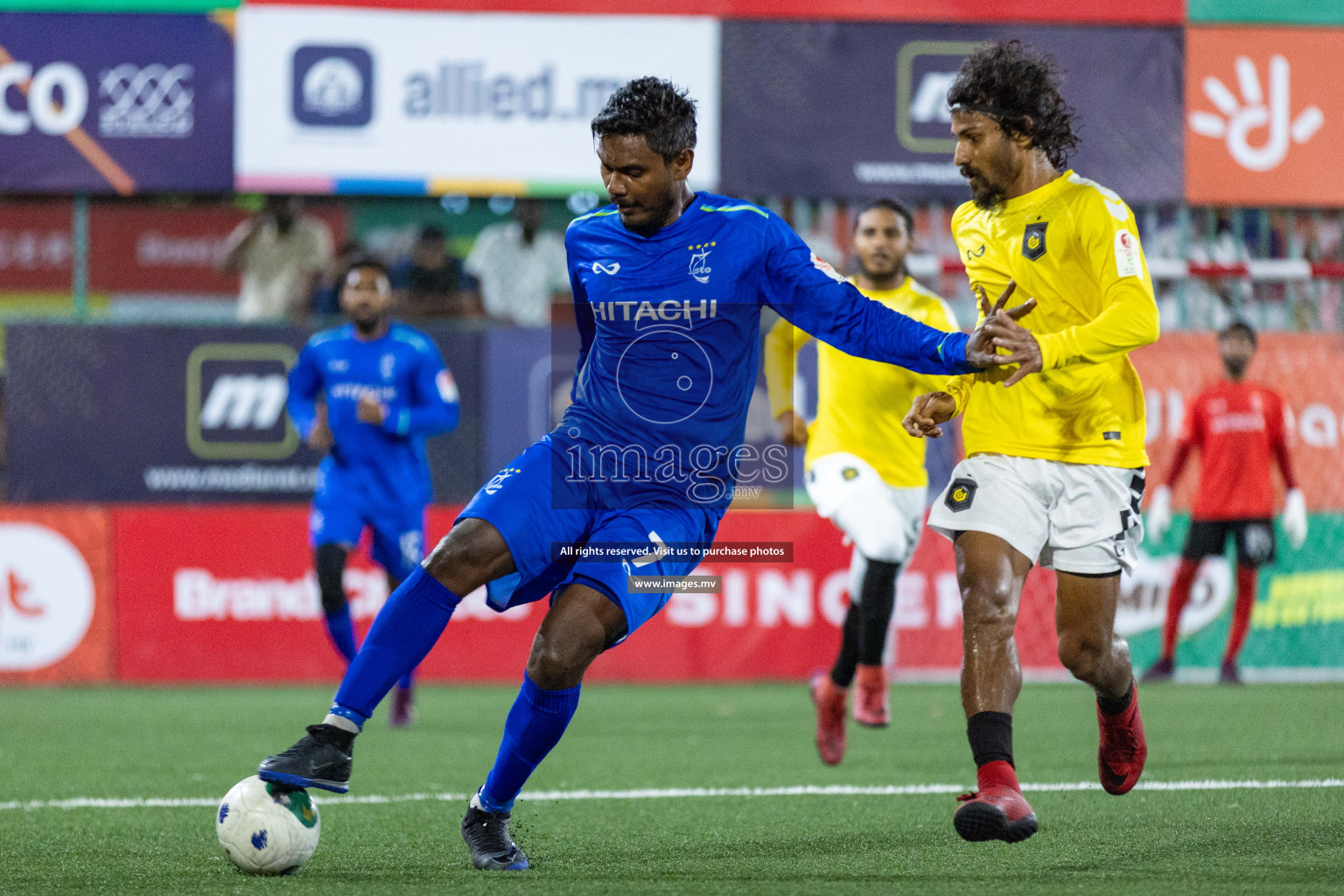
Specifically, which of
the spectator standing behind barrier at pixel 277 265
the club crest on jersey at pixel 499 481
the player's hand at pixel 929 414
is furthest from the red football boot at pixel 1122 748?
the spectator standing behind barrier at pixel 277 265

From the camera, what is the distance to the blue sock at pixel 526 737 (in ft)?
14.7

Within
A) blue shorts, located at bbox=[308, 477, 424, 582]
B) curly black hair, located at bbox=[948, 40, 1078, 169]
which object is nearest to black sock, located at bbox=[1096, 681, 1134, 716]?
curly black hair, located at bbox=[948, 40, 1078, 169]

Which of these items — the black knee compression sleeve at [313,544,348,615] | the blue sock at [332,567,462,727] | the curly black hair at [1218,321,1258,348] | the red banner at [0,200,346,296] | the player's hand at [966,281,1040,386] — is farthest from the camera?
the red banner at [0,200,346,296]

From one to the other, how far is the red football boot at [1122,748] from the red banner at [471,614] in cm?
567

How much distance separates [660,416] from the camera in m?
4.59

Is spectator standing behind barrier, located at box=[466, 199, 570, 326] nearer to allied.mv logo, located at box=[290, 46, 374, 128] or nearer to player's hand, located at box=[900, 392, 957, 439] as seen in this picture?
allied.mv logo, located at box=[290, 46, 374, 128]

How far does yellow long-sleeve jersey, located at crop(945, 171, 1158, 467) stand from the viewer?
4.68 m

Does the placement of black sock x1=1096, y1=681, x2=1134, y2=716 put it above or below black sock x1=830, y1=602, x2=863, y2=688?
above

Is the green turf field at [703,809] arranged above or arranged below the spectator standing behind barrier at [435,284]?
below

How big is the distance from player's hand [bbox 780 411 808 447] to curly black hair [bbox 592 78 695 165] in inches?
100

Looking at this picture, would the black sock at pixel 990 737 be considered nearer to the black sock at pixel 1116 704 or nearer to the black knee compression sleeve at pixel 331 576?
the black sock at pixel 1116 704

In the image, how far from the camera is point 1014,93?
4750mm

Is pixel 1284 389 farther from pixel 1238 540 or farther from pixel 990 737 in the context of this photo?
pixel 990 737

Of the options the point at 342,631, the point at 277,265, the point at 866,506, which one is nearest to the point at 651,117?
the point at 866,506
